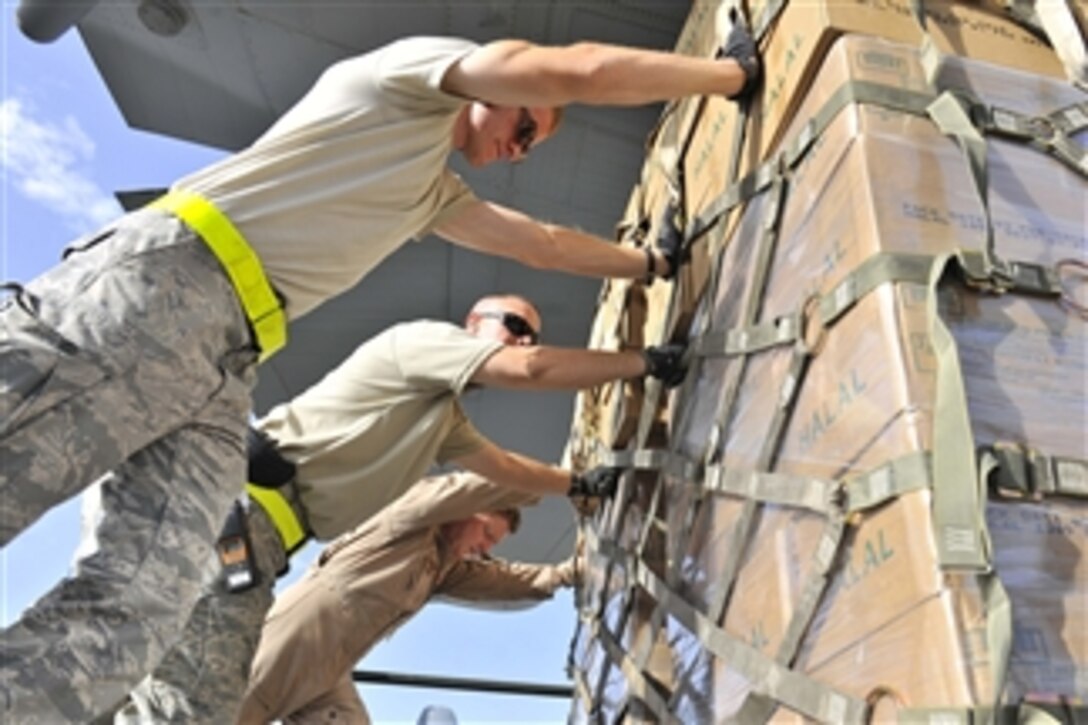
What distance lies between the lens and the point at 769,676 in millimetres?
1880

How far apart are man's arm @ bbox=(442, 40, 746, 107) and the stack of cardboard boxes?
0.17 m

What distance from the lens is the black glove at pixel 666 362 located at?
271 cm

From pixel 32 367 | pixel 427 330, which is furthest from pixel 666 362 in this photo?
pixel 32 367

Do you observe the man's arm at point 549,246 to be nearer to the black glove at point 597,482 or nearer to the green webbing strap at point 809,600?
the black glove at point 597,482

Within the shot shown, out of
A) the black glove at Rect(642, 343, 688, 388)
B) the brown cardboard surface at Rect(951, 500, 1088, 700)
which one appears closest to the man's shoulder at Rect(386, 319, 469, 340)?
→ the black glove at Rect(642, 343, 688, 388)

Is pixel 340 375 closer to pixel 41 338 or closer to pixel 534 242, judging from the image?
pixel 534 242

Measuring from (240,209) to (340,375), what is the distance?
3.51 feet

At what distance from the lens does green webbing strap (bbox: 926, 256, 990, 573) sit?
4.64ft

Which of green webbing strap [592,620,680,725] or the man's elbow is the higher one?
the man's elbow

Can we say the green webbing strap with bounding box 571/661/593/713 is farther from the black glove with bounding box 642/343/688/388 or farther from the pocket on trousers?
the pocket on trousers

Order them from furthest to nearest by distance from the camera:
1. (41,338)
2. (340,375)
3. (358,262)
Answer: (340,375) → (358,262) → (41,338)

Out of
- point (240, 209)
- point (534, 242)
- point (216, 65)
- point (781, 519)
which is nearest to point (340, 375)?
point (534, 242)

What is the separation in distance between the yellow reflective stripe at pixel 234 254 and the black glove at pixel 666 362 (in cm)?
106

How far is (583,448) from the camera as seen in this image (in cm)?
406
